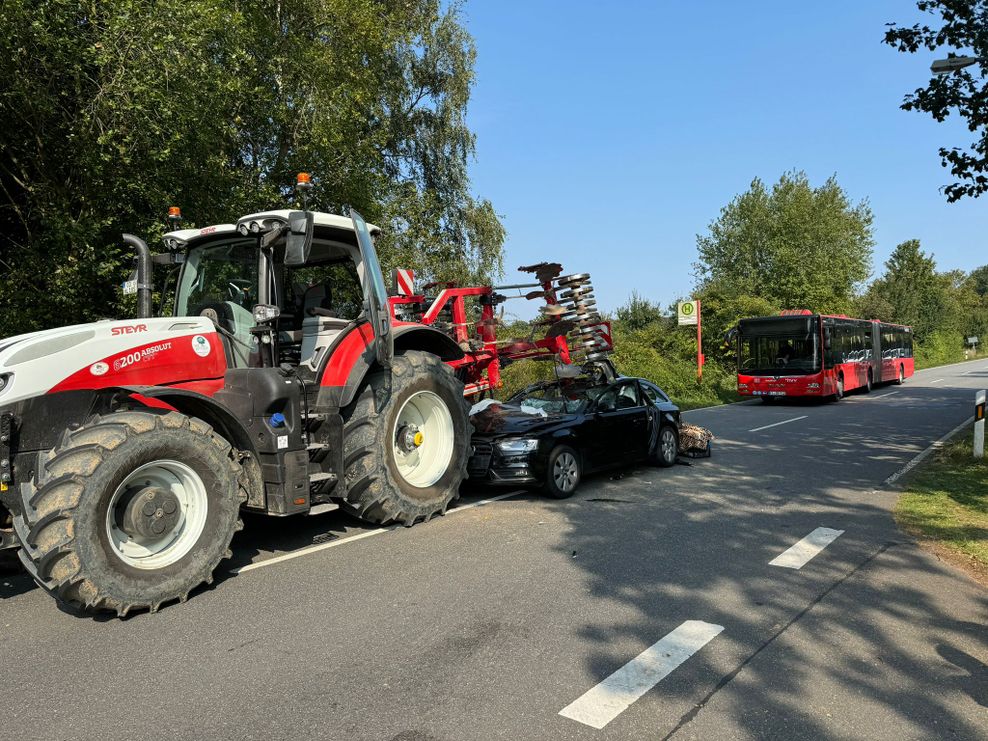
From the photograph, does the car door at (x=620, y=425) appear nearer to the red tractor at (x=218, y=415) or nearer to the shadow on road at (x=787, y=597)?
the shadow on road at (x=787, y=597)

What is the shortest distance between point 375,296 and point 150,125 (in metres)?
5.23

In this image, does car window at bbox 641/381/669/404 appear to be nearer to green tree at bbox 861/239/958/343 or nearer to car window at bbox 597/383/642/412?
car window at bbox 597/383/642/412

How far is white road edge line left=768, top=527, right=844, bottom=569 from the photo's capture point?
5.65m

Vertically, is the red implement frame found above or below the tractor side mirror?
below

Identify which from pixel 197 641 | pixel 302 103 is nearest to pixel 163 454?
pixel 197 641

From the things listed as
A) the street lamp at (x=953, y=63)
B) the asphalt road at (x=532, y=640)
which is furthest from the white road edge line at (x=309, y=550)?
the street lamp at (x=953, y=63)

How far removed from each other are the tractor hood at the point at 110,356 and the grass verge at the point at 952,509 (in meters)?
6.33

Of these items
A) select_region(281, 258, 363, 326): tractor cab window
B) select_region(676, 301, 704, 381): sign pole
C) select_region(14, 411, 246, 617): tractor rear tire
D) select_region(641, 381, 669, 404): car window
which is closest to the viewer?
select_region(14, 411, 246, 617): tractor rear tire

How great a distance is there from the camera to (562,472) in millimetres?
8172

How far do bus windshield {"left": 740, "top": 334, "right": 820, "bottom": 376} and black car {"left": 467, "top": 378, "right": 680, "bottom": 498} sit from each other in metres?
13.2

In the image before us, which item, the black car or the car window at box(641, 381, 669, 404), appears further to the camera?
the car window at box(641, 381, 669, 404)

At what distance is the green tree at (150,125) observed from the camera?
29.5 feet

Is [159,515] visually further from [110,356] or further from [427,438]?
[427,438]

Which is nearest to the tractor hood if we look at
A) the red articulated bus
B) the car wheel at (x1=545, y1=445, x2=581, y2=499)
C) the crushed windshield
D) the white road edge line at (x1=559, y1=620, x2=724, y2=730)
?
the white road edge line at (x1=559, y1=620, x2=724, y2=730)
